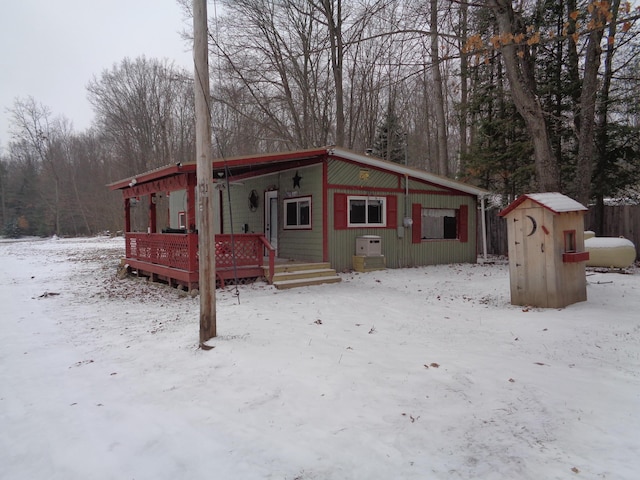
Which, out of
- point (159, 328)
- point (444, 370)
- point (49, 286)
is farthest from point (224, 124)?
point (444, 370)

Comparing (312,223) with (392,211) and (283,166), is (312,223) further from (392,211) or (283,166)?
(392,211)

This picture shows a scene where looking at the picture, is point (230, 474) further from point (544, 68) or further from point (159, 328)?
point (544, 68)

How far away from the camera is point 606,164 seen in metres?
14.0

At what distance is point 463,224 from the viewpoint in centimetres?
1380

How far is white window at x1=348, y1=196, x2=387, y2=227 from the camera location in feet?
36.8

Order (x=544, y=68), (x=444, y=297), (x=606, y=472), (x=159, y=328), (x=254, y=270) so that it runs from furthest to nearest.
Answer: (x=544, y=68), (x=254, y=270), (x=444, y=297), (x=159, y=328), (x=606, y=472)

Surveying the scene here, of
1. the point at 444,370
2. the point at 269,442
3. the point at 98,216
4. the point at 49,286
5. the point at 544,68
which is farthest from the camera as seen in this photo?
the point at 98,216

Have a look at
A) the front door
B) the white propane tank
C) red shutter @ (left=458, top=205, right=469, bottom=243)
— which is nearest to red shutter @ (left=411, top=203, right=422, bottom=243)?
red shutter @ (left=458, top=205, right=469, bottom=243)

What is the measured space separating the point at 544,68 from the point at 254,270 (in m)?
13.6

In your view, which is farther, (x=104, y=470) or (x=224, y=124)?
(x=224, y=124)

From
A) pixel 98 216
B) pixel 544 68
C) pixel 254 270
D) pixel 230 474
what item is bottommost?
pixel 230 474

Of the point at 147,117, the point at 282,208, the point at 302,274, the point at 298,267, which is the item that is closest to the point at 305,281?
the point at 302,274

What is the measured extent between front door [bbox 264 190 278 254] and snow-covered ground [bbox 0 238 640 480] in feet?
19.3

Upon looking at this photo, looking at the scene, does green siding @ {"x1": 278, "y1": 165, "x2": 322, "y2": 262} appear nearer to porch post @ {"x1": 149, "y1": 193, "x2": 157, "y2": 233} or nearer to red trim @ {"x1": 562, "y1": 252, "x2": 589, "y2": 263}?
porch post @ {"x1": 149, "y1": 193, "x2": 157, "y2": 233}
